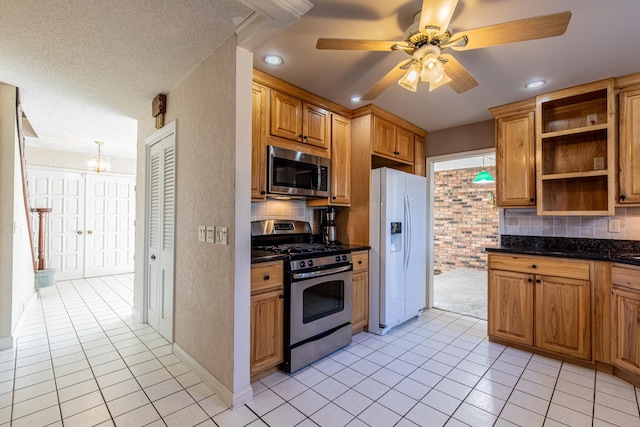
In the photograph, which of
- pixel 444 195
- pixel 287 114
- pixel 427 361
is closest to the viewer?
pixel 427 361

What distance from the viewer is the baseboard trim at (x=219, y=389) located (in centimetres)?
190

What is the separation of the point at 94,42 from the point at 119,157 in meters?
4.68

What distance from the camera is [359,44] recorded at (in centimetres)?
174

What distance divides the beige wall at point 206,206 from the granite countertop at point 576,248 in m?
2.57

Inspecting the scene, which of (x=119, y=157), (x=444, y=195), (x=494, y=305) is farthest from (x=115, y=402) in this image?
(x=444, y=195)

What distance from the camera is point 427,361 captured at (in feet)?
8.28

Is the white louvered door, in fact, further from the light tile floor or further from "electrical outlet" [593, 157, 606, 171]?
"electrical outlet" [593, 157, 606, 171]

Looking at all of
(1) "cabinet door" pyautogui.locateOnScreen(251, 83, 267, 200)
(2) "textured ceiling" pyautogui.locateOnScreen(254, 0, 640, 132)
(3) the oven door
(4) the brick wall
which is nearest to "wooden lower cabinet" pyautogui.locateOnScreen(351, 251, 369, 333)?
(3) the oven door

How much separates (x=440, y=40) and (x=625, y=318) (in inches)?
98.4

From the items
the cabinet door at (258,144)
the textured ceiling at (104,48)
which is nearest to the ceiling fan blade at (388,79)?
the cabinet door at (258,144)

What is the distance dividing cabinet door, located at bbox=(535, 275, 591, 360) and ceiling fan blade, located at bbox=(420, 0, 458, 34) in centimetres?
237

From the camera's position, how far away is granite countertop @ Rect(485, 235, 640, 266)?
2475 mm

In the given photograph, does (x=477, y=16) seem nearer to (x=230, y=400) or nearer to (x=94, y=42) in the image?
(x=94, y=42)

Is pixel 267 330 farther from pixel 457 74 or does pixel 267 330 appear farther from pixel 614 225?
pixel 614 225
